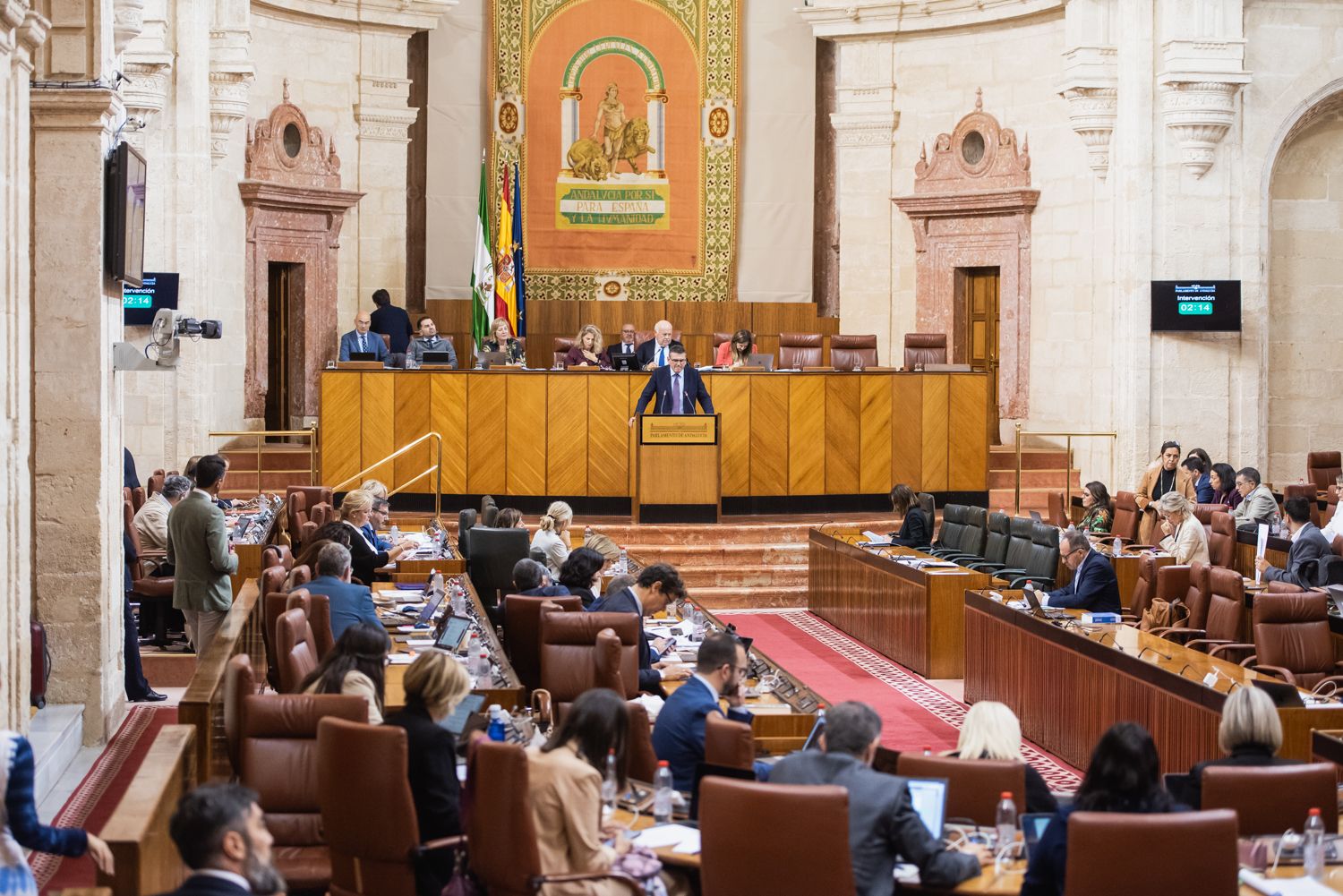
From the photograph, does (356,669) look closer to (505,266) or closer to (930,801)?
(930,801)

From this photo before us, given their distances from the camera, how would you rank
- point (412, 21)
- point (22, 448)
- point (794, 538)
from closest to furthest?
point (22, 448) → point (794, 538) → point (412, 21)

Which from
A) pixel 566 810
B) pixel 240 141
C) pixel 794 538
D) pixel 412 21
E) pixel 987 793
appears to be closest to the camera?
pixel 566 810

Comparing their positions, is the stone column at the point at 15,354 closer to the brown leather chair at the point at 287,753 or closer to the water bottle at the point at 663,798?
the brown leather chair at the point at 287,753

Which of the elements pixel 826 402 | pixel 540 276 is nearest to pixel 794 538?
pixel 826 402

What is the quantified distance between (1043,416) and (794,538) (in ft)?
16.3

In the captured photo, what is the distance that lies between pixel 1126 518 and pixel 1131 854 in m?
10.0

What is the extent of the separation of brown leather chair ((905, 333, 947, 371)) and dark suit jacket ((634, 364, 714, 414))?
3.31 m

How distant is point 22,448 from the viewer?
7543 millimetres

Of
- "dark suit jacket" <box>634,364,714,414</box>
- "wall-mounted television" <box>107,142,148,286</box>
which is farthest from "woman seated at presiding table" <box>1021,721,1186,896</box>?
"dark suit jacket" <box>634,364,714,414</box>

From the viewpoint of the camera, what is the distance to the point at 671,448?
47.3ft

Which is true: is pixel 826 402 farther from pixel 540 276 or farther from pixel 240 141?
pixel 240 141

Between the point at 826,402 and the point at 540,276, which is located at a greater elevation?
the point at 540,276

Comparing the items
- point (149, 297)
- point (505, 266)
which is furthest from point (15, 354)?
point (505, 266)

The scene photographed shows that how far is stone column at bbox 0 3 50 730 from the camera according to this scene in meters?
7.26
